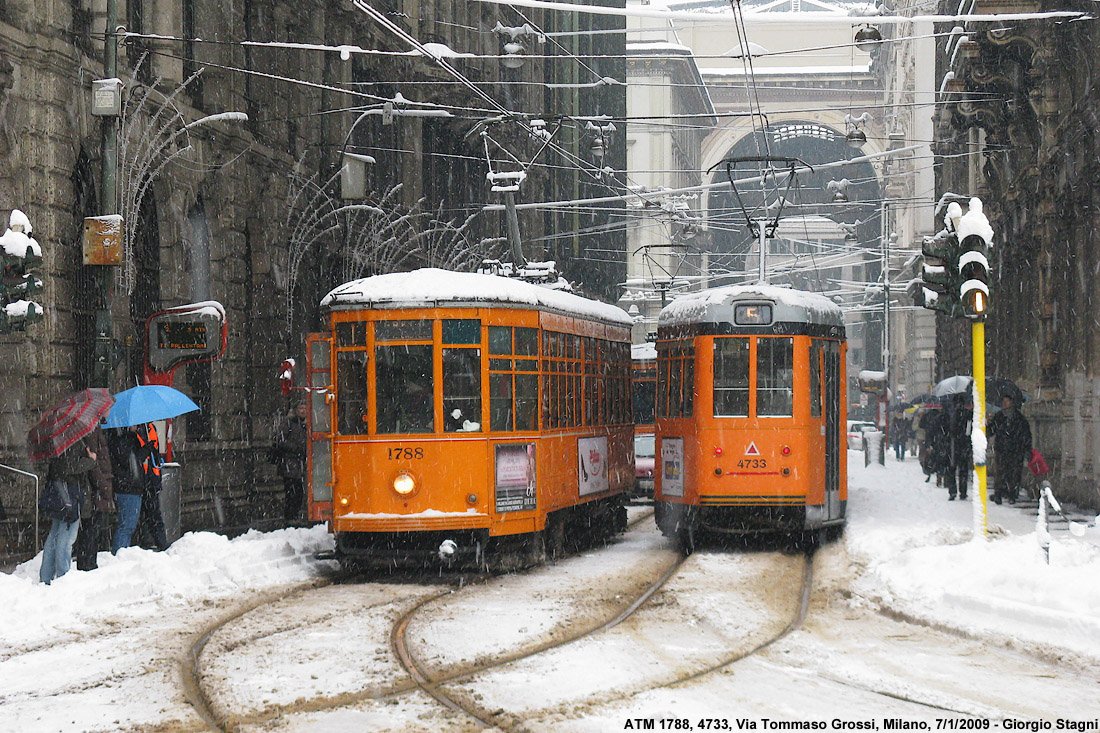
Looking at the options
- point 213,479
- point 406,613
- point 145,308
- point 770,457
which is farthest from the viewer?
point 213,479

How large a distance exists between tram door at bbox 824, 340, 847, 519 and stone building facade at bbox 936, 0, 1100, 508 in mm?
5482

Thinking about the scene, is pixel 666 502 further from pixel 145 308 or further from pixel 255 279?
pixel 255 279

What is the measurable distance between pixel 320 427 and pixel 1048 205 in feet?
46.3

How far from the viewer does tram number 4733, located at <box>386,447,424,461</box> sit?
44.1ft

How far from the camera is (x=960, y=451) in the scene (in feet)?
77.7

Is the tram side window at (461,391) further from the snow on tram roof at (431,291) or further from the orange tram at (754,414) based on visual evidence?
the orange tram at (754,414)

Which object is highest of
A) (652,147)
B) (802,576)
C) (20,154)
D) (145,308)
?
(652,147)

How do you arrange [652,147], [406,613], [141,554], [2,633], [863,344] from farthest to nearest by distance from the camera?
[863,344], [652,147], [141,554], [406,613], [2,633]

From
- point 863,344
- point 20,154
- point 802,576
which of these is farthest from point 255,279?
point 863,344

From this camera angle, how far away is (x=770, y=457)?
1552 cm

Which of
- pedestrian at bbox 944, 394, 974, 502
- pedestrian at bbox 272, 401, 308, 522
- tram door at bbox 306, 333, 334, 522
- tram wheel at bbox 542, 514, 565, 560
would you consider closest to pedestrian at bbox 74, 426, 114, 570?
tram door at bbox 306, 333, 334, 522

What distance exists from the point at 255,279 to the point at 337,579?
35.7ft

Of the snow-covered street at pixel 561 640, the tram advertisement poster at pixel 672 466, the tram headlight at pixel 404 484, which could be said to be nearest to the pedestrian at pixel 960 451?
the tram advertisement poster at pixel 672 466

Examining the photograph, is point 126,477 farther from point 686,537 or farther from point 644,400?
point 644,400
